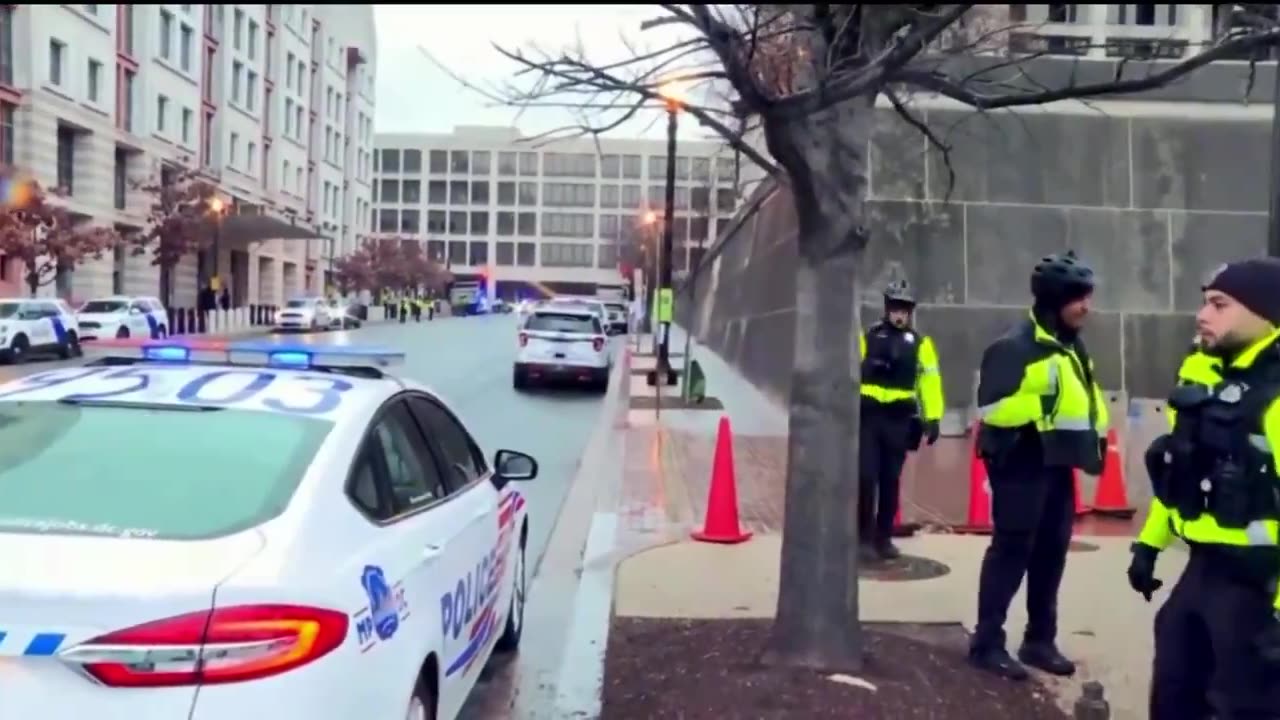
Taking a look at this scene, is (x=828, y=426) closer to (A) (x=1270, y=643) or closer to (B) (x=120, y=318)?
(A) (x=1270, y=643)

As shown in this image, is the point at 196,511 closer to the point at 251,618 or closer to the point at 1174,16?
the point at 251,618

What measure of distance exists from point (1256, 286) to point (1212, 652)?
42.4 inches

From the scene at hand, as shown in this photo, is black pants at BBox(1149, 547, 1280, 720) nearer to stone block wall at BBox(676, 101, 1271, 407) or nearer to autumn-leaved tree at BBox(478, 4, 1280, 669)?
autumn-leaved tree at BBox(478, 4, 1280, 669)

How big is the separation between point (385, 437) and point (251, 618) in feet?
4.63

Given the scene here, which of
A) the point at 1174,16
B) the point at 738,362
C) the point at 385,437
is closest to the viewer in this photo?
the point at 385,437

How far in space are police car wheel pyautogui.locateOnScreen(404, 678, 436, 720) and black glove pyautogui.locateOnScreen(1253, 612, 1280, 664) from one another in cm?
236

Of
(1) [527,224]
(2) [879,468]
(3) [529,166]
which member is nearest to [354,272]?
(3) [529,166]

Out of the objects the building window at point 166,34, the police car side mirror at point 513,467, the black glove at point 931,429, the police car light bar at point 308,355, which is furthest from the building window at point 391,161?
the police car light bar at point 308,355

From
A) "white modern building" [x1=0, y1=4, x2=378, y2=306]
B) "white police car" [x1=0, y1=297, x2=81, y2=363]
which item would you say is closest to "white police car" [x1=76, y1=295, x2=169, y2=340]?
"white police car" [x1=0, y1=297, x2=81, y2=363]

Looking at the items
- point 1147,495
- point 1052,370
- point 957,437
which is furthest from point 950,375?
point 1052,370

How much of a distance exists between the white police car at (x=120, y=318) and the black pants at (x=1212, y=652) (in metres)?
33.0

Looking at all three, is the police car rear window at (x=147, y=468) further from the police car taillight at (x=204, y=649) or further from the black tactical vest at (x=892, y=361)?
the black tactical vest at (x=892, y=361)

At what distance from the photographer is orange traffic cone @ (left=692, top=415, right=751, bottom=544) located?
9109 millimetres

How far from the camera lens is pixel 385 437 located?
438 centimetres
